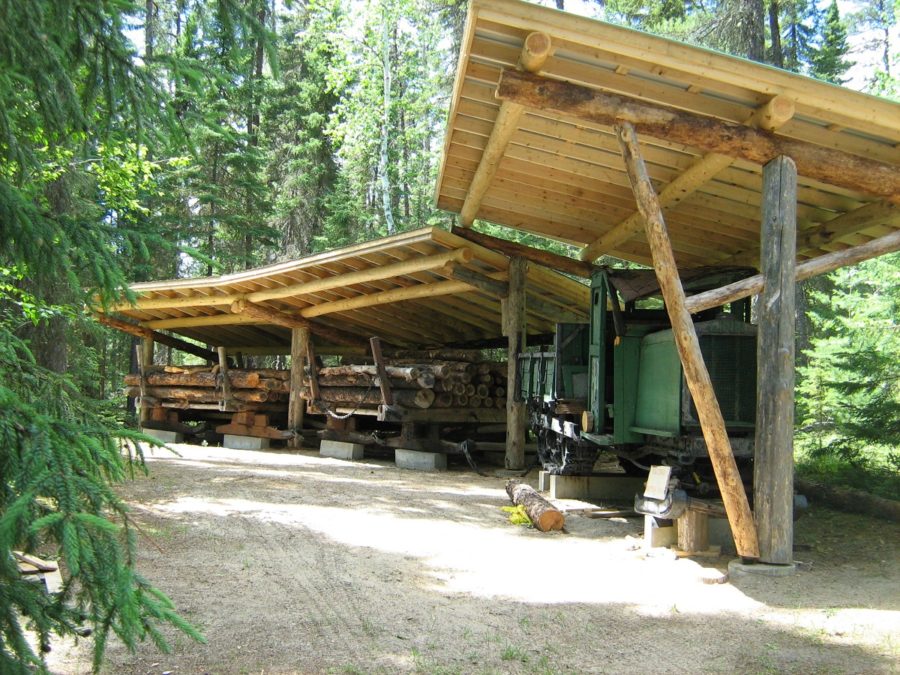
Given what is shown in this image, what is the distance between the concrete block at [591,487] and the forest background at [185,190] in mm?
2729

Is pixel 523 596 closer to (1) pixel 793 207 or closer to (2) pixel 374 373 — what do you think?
(1) pixel 793 207

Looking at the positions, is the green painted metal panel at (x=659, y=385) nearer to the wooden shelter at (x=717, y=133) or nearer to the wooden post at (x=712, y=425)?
the wooden post at (x=712, y=425)

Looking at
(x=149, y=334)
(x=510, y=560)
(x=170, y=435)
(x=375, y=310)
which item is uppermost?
(x=375, y=310)

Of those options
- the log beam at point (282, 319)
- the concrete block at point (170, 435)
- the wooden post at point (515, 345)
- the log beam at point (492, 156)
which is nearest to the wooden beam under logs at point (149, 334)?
the concrete block at point (170, 435)

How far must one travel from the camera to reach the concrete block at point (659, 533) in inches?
264

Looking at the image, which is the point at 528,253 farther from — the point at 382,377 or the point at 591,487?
the point at 591,487

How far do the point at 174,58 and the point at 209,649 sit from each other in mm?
3417

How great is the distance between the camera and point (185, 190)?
22891 mm

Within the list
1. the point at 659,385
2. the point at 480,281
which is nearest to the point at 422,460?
the point at 480,281

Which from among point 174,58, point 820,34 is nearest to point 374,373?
point 174,58

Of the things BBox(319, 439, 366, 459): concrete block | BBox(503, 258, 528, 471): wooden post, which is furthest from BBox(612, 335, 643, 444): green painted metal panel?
BBox(319, 439, 366, 459): concrete block

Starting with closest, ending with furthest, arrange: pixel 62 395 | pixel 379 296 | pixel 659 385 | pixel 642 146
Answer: pixel 62 395
pixel 659 385
pixel 642 146
pixel 379 296

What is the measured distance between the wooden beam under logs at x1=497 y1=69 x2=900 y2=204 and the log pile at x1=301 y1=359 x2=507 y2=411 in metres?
7.25

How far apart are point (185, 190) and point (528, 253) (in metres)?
15.2
